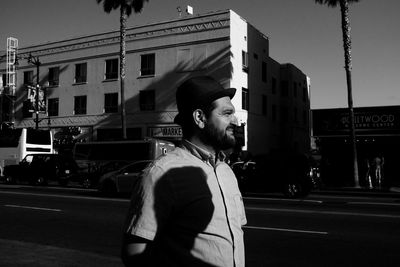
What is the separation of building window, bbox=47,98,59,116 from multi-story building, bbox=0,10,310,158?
0.28ft

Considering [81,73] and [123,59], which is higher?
[81,73]

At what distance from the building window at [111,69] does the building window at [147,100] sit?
10.2 feet

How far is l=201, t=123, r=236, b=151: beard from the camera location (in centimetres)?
211

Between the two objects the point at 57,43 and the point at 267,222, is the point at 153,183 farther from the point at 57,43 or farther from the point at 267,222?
the point at 57,43

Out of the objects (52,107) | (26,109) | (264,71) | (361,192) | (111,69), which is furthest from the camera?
(52,107)

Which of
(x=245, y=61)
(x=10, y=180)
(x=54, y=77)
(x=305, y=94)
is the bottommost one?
(x=10, y=180)

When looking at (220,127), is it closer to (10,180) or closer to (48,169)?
(48,169)

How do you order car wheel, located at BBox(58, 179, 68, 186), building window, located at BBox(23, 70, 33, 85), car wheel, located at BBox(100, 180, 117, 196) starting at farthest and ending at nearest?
building window, located at BBox(23, 70, 33, 85), car wheel, located at BBox(58, 179, 68, 186), car wheel, located at BBox(100, 180, 117, 196)

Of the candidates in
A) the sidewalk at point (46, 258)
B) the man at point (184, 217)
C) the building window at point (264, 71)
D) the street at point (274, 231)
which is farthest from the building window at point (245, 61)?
the man at point (184, 217)

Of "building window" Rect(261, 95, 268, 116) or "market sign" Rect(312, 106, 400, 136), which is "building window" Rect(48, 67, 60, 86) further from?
"market sign" Rect(312, 106, 400, 136)

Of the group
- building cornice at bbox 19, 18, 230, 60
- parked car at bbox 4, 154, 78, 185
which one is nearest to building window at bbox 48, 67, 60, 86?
building cornice at bbox 19, 18, 230, 60

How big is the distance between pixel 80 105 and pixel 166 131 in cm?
898

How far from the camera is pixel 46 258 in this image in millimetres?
5953

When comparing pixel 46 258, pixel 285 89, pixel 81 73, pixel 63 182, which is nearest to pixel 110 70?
pixel 81 73
